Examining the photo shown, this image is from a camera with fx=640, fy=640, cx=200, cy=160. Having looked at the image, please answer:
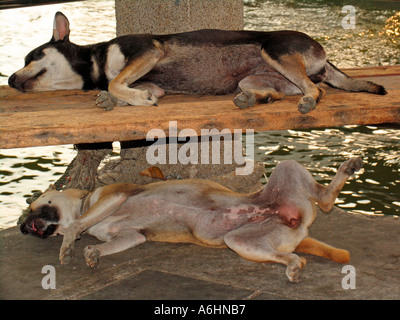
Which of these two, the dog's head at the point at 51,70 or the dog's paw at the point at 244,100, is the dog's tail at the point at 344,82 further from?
the dog's head at the point at 51,70

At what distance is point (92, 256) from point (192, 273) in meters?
0.63

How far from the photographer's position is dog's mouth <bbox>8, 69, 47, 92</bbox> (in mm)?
4555

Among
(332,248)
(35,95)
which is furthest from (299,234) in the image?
(35,95)

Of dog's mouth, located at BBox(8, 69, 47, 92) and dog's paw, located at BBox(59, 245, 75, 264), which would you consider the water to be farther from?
dog's paw, located at BBox(59, 245, 75, 264)

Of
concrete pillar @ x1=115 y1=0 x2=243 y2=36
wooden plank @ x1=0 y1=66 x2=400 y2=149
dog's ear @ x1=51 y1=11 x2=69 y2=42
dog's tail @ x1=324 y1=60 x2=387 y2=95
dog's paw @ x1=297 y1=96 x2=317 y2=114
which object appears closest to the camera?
wooden plank @ x1=0 y1=66 x2=400 y2=149

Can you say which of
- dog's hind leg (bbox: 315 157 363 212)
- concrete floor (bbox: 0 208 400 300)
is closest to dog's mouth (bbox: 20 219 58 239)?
concrete floor (bbox: 0 208 400 300)

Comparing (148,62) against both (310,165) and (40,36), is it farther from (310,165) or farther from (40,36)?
(40,36)

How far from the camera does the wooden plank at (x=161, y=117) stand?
A: 3637 millimetres

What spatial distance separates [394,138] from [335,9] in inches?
303

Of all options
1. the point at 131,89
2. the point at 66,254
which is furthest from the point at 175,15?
the point at 66,254

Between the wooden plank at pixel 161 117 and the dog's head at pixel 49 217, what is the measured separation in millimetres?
647

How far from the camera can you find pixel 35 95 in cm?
461

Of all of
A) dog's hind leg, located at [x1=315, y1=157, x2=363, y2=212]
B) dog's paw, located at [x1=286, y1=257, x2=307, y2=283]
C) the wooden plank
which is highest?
the wooden plank

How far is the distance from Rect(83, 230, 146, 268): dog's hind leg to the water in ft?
5.29
